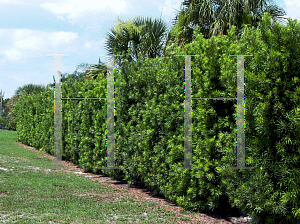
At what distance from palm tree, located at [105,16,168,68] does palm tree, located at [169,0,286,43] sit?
2.45 ft

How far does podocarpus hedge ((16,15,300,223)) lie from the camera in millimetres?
4141

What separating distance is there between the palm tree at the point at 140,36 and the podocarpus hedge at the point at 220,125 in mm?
7054

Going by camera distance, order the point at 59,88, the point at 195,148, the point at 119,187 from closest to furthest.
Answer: the point at 195,148 → the point at 119,187 → the point at 59,88

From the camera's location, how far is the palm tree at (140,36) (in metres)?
15.5

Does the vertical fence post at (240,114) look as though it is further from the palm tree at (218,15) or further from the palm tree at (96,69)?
the palm tree at (96,69)

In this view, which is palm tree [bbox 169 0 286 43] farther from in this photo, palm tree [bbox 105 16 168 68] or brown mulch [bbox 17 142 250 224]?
brown mulch [bbox 17 142 250 224]

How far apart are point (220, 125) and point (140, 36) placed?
37.8 ft

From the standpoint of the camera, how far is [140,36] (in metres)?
15.9

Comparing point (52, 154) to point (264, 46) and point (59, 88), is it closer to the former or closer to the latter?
point (59, 88)

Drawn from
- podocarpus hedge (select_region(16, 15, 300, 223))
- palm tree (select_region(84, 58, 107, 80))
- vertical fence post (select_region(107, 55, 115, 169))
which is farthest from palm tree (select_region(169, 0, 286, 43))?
podocarpus hedge (select_region(16, 15, 300, 223))

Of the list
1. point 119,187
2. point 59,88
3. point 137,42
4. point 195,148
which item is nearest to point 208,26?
point 137,42

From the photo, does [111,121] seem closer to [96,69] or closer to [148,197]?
[148,197]

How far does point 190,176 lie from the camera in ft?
19.4

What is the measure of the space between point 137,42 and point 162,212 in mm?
11427
